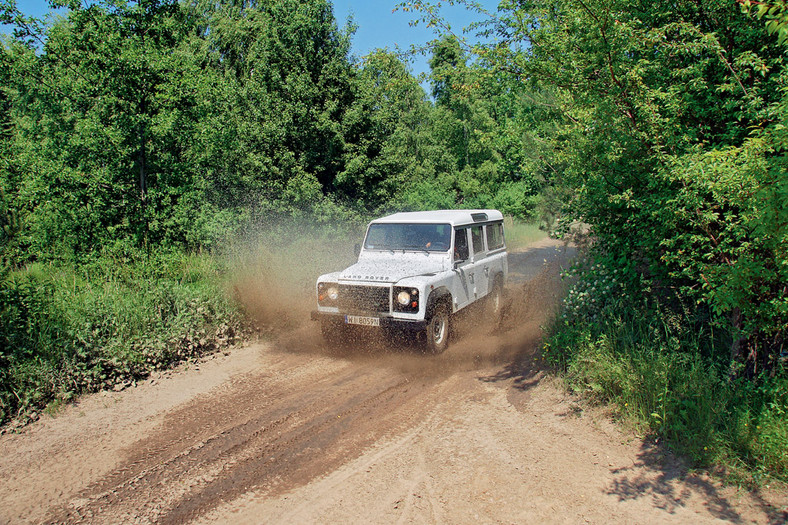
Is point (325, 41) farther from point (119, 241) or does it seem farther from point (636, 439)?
point (636, 439)

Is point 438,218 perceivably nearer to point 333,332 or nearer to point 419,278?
point 419,278

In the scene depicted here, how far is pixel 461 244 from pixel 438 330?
1742 millimetres

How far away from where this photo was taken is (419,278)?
6.99 m

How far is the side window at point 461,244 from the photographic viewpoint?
8.13 meters

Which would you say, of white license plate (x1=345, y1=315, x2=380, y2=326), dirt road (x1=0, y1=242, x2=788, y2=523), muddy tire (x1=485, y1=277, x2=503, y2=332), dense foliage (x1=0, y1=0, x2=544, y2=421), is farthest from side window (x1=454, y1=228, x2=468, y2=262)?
dense foliage (x1=0, y1=0, x2=544, y2=421)

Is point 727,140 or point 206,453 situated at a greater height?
point 727,140

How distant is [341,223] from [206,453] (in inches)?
447

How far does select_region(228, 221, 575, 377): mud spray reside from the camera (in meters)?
7.18

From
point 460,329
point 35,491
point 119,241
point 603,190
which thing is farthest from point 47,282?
point 603,190

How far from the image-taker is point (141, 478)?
413cm

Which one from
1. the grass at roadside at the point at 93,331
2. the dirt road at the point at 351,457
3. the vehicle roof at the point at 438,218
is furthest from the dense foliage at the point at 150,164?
the vehicle roof at the point at 438,218

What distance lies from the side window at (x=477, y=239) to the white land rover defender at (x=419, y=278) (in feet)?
0.06

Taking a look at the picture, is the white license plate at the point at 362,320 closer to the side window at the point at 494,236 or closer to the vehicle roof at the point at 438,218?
the vehicle roof at the point at 438,218

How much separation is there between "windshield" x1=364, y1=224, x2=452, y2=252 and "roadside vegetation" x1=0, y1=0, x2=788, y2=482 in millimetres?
1820
